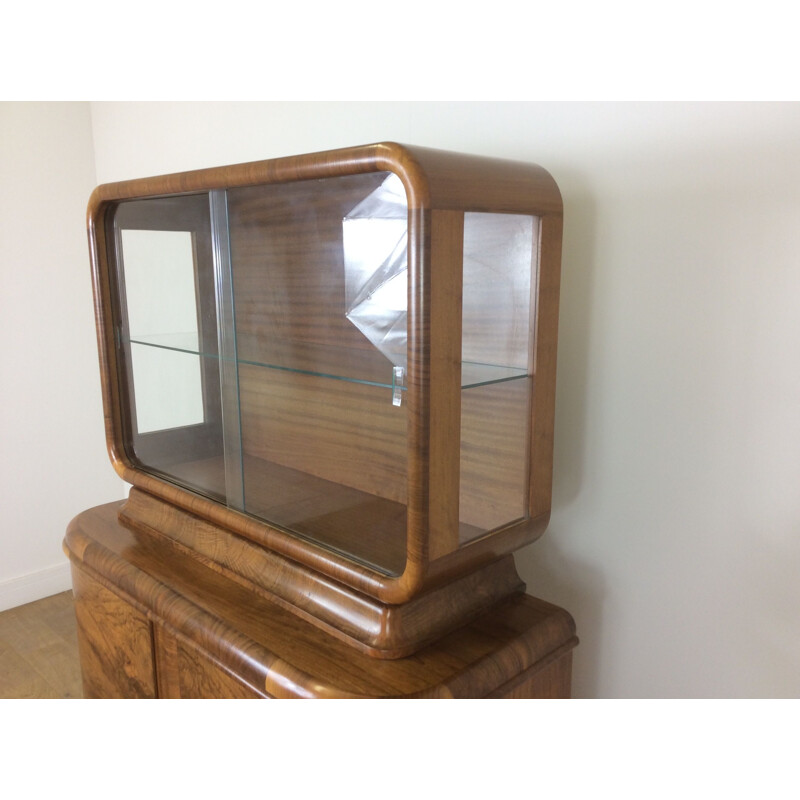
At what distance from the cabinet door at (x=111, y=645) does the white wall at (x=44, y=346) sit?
45.0 inches

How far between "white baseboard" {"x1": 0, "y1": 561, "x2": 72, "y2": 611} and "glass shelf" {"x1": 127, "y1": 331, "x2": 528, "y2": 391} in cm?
141

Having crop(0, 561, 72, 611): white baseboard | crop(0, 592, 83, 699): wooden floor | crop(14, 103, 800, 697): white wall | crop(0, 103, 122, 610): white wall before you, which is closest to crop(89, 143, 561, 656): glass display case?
crop(14, 103, 800, 697): white wall

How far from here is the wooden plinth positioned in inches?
31.6

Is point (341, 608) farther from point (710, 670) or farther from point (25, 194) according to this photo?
point (25, 194)

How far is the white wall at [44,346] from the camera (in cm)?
212

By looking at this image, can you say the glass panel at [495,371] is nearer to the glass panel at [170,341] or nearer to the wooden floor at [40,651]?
the glass panel at [170,341]

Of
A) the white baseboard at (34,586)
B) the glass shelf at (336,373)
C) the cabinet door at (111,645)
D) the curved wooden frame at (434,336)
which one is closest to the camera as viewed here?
the curved wooden frame at (434,336)

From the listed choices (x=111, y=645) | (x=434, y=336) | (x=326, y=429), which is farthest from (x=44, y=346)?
(x=434, y=336)

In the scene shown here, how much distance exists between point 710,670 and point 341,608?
49cm

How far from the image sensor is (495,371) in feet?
2.79

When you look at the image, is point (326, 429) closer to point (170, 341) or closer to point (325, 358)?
point (325, 358)

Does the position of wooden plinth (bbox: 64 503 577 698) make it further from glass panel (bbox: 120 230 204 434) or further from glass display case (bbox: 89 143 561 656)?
glass panel (bbox: 120 230 204 434)

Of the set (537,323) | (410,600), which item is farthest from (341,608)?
(537,323)

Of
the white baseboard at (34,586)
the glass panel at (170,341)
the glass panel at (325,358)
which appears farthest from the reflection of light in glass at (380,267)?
the white baseboard at (34,586)
